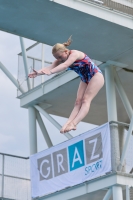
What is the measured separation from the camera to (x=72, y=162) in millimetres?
23562

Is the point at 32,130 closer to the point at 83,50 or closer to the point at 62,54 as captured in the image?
the point at 83,50

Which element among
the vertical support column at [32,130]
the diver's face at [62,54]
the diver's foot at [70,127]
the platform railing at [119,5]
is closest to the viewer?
the diver's face at [62,54]

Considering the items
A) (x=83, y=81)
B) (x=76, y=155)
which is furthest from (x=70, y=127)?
(x=76, y=155)

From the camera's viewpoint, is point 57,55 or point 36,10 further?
point 36,10

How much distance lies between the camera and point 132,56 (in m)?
23.3

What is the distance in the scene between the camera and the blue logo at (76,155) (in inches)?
915

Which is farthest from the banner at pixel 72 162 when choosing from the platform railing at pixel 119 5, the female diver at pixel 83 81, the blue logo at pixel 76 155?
the female diver at pixel 83 81

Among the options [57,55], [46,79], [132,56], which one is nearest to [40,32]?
[132,56]

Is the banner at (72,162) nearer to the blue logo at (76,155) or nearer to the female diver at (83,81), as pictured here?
the blue logo at (76,155)

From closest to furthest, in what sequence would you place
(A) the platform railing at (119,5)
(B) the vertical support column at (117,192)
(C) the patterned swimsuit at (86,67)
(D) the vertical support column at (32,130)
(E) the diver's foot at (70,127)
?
(E) the diver's foot at (70,127) < (C) the patterned swimsuit at (86,67) < (A) the platform railing at (119,5) < (B) the vertical support column at (117,192) < (D) the vertical support column at (32,130)

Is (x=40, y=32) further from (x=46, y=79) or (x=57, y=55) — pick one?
(x=57, y=55)

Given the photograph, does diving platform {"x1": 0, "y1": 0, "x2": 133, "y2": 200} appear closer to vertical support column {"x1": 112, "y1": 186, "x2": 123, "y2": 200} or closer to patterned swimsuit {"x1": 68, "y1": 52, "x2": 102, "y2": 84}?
vertical support column {"x1": 112, "y1": 186, "x2": 123, "y2": 200}

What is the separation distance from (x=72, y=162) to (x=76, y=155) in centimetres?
31

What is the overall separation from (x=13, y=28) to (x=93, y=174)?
5.46 metres
